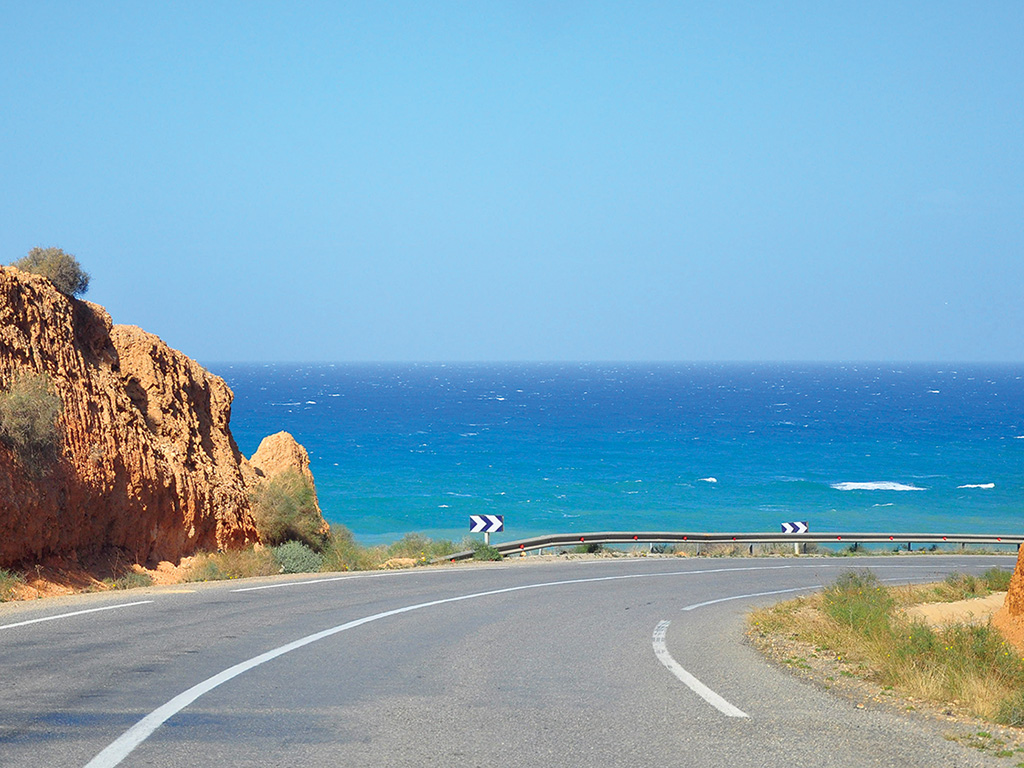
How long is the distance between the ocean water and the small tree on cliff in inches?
1196

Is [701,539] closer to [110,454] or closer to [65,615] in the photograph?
[110,454]

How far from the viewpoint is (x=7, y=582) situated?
14.4 metres

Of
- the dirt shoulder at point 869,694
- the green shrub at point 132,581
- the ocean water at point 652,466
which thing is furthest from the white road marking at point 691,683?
the ocean water at point 652,466

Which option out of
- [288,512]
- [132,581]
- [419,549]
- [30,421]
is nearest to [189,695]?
[30,421]

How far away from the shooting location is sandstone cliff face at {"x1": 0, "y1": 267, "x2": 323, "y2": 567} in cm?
1658

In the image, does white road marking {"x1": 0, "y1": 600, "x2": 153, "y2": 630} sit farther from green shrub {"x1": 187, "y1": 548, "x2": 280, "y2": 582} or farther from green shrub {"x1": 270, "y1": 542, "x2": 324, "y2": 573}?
green shrub {"x1": 270, "y1": 542, "x2": 324, "y2": 573}

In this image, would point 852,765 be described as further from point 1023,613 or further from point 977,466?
point 977,466

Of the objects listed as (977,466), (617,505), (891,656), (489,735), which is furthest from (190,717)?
(977,466)

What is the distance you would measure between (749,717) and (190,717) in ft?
13.3

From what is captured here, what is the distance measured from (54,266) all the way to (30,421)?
647 cm

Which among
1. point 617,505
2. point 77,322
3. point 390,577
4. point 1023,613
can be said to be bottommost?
point 617,505

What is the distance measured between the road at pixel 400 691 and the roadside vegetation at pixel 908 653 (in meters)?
0.71

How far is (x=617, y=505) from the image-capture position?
6488 centimetres

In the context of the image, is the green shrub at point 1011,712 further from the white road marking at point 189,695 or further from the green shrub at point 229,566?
the green shrub at point 229,566
